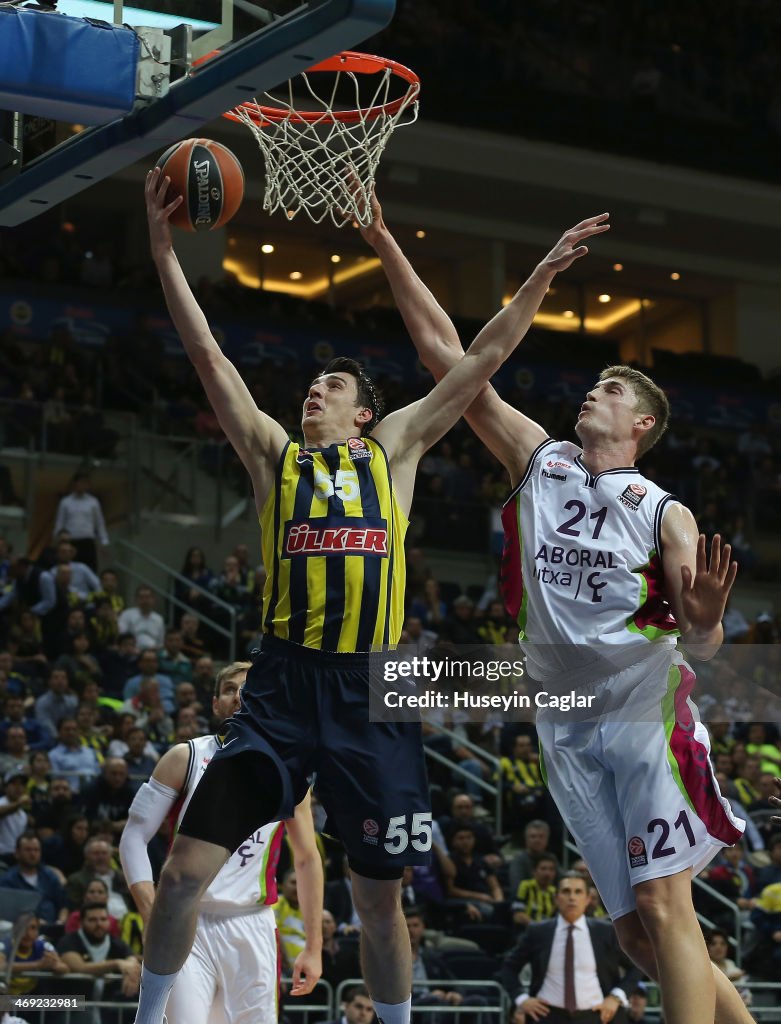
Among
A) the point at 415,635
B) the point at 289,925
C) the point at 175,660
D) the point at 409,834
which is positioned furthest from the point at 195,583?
the point at 409,834

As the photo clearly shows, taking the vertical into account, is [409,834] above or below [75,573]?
below

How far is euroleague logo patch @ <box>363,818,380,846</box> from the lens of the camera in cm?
534

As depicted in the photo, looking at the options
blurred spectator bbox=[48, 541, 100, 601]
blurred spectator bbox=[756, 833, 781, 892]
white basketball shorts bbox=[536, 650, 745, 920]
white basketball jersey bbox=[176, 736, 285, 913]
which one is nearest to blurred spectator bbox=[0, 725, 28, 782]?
blurred spectator bbox=[48, 541, 100, 601]

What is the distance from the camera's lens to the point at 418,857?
5375 mm

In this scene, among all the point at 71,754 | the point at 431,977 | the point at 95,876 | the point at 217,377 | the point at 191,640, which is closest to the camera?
the point at 217,377

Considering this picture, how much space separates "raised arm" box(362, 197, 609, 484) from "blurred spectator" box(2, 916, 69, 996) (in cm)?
580

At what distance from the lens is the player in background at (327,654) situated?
208 inches

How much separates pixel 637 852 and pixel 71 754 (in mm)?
8945

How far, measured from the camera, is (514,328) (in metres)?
5.94

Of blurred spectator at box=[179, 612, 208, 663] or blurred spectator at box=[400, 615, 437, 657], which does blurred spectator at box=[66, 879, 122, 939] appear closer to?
blurred spectator at box=[179, 612, 208, 663]

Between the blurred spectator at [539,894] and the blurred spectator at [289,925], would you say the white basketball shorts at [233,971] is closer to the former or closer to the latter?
the blurred spectator at [289,925]

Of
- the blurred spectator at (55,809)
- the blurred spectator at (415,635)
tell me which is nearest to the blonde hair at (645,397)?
the blurred spectator at (55,809)

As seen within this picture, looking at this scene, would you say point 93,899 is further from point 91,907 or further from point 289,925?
point 289,925

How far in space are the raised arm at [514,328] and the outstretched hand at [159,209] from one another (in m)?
0.91
